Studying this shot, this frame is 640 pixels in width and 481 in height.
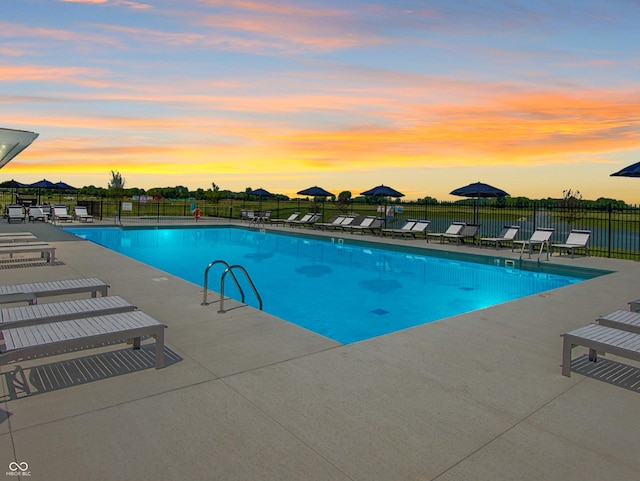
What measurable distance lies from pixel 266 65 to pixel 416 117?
7175 mm

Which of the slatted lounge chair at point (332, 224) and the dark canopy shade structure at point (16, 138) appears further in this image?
the slatted lounge chair at point (332, 224)

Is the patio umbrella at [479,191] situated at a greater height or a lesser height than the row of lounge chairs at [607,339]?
greater

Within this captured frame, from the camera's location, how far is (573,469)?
2504 mm

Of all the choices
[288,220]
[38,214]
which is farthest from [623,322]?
[38,214]

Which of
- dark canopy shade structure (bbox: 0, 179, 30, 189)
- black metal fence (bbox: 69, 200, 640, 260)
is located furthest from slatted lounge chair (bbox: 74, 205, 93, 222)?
dark canopy shade structure (bbox: 0, 179, 30, 189)

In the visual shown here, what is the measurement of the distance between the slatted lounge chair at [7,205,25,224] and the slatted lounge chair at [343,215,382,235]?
16875mm

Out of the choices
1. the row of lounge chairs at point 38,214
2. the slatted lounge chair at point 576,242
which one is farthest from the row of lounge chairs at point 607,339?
the row of lounge chairs at point 38,214

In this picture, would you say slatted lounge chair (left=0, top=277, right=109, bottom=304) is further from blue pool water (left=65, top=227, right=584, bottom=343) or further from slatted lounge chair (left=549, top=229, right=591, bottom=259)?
slatted lounge chair (left=549, top=229, right=591, bottom=259)

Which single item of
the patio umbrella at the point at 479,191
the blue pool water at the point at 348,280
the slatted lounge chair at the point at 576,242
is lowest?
the blue pool water at the point at 348,280

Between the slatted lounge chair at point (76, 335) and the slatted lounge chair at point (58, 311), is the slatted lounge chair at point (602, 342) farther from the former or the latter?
the slatted lounge chair at point (58, 311)

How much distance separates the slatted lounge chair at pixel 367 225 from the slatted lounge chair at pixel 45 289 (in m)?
14.2

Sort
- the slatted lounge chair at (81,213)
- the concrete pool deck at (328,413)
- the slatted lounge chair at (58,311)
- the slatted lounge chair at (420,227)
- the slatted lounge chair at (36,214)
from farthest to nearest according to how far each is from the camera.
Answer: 1. the slatted lounge chair at (81,213)
2. the slatted lounge chair at (36,214)
3. the slatted lounge chair at (420,227)
4. the slatted lounge chair at (58,311)
5. the concrete pool deck at (328,413)

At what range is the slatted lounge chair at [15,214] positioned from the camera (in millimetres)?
21611

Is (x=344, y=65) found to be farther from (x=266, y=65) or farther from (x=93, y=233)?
(x=93, y=233)
